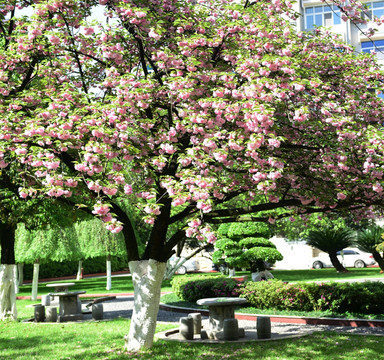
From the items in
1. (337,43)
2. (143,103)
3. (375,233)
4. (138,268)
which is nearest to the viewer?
(143,103)

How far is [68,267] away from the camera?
4088 cm

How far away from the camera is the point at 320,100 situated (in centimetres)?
818

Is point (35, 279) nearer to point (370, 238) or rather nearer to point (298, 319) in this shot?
point (298, 319)

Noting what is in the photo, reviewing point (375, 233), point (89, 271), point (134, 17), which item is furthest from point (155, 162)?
point (89, 271)

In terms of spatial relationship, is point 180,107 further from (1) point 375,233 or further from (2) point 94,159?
(1) point 375,233

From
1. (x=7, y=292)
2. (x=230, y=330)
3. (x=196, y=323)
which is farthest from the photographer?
(x=7, y=292)

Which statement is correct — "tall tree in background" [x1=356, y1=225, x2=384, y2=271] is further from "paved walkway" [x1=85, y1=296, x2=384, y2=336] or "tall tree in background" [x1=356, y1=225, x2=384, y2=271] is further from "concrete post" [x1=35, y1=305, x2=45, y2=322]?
"concrete post" [x1=35, y1=305, x2=45, y2=322]

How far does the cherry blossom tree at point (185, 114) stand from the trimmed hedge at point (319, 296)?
393 centimetres

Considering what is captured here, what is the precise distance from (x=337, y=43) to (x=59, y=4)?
5.89 meters

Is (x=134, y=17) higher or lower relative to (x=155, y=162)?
higher

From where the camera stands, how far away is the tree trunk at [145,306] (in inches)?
368

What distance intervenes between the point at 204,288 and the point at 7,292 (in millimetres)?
6738

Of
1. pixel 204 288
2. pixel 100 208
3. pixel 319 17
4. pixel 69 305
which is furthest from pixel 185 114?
pixel 319 17

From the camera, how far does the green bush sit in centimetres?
1623
